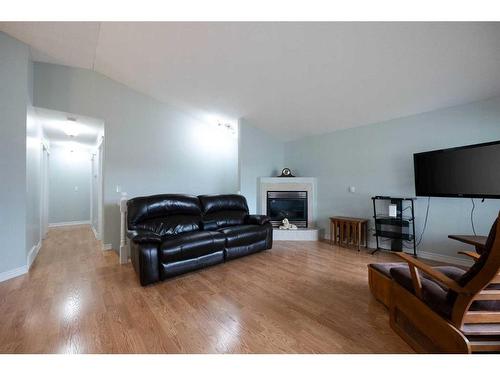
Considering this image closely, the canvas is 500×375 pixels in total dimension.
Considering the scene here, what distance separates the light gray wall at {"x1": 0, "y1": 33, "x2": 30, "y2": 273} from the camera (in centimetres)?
253

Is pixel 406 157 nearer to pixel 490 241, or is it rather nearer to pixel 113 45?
pixel 490 241

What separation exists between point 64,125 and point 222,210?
350cm

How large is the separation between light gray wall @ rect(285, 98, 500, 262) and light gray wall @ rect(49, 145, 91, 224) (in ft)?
21.2

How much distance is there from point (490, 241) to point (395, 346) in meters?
0.92

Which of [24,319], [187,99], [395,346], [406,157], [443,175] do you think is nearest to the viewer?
[395,346]

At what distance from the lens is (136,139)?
4.09 meters

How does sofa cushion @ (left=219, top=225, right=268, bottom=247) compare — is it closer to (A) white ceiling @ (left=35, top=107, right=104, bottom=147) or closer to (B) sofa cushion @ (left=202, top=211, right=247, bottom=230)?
(B) sofa cushion @ (left=202, top=211, right=247, bottom=230)

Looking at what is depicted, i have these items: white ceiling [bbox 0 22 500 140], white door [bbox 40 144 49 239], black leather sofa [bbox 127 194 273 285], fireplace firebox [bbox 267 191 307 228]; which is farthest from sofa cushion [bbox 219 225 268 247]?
white door [bbox 40 144 49 239]

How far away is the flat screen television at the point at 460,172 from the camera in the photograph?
2.45 metres

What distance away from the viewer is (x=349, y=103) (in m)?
3.56

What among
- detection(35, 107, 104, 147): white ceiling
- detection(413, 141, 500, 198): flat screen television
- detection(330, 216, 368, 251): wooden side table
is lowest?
detection(330, 216, 368, 251): wooden side table

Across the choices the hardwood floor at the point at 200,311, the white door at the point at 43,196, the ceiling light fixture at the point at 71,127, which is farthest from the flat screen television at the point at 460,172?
the white door at the point at 43,196

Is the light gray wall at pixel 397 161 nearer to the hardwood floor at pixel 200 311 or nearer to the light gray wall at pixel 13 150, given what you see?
the hardwood floor at pixel 200 311
